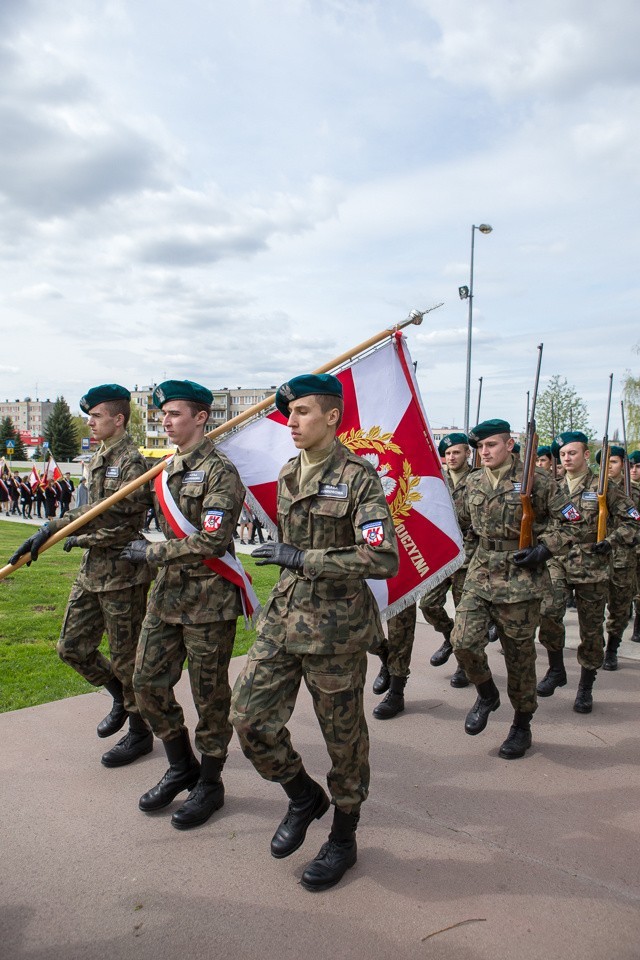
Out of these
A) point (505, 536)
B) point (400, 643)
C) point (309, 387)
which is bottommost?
point (400, 643)

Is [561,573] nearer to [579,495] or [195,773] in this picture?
[579,495]

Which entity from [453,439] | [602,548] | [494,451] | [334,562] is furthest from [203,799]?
[453,439]

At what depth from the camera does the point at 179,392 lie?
385cm

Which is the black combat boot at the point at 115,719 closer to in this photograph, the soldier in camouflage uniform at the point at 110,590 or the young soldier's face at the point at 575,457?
the soldier in camouflage uniform at the point at 110,590

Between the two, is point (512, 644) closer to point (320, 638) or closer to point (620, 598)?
point (320, 638)

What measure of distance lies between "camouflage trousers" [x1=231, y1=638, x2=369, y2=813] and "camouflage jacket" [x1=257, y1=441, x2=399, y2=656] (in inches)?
3.7

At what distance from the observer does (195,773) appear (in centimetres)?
385

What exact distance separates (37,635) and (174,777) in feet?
12.7

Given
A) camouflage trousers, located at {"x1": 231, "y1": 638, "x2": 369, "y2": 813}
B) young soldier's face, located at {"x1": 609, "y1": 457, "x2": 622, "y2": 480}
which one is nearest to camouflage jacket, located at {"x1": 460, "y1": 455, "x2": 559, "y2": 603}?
camouflage trousers, located at {"x1": 231, "y1": 638, "x2": 369, "y2": 813}

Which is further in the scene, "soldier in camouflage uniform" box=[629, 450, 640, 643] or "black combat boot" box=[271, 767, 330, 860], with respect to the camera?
"soldier in camouflage uniform" box=[629, 450, 640, 643]

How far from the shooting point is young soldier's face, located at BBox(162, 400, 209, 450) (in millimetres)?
3822

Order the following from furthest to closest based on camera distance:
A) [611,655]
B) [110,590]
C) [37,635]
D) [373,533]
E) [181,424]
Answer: [37,635] < [611,655] < [110,590] < [181,424] < [373,533]

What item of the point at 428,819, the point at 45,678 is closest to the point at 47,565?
the point at 45,678

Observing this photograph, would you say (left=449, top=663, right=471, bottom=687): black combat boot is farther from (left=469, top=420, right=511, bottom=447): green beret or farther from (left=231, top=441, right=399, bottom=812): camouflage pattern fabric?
(left=231, top=441, right=399, bottom=812): camouflage pattern fabric
